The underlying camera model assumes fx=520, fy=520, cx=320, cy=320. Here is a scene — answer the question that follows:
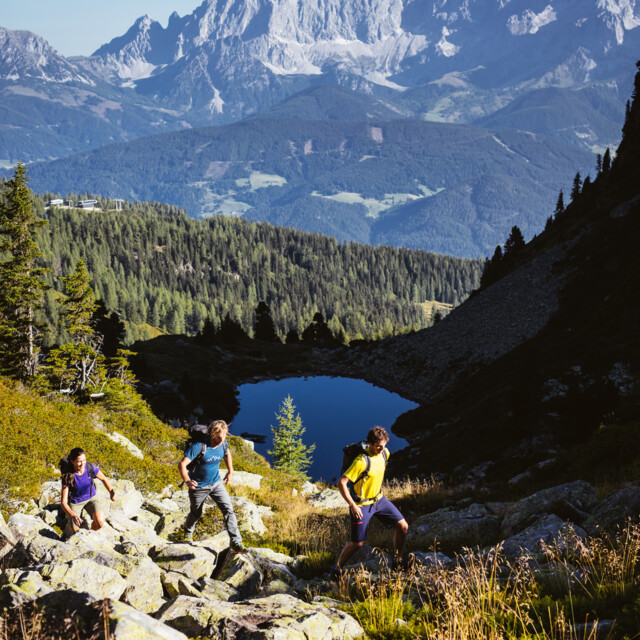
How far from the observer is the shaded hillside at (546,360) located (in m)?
22.5

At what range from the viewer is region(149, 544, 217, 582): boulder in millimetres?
9000

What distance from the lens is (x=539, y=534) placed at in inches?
394

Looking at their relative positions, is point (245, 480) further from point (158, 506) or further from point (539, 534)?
point (539, 534)

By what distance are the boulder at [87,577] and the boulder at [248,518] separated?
6.65 metres

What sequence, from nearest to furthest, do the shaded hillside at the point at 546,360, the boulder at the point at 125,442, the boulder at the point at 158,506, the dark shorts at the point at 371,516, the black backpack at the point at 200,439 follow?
the dark shorts at the point at 371,516 < the black backpack at the point at 200,439 < the boulder at the point at 158,506 < the boulder at the point at 125,442 < the shaded hillside at the point at 546,360

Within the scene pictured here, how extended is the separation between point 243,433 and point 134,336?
129m

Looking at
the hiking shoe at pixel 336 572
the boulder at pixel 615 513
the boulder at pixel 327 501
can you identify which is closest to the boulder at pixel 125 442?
the boulder at pixel 327 501

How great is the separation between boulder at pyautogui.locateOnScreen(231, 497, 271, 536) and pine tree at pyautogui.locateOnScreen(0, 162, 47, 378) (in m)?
24.1

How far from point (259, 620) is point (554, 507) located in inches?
316

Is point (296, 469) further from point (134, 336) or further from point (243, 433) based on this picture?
point (134, 336)

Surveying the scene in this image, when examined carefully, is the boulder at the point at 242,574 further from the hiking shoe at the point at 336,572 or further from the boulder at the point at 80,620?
the boulder at the point at 80,620

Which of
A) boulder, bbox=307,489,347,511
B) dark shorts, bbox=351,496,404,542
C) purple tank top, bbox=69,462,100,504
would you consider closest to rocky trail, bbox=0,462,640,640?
dark shorts, bbox=351,496,404,542

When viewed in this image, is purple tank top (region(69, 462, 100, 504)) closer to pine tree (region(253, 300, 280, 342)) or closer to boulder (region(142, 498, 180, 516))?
boulder (region(142, 498, 180, 516))

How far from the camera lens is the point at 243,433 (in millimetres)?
69312
